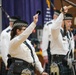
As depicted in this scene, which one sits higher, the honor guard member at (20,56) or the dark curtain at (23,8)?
the dark curtain at (23,8)

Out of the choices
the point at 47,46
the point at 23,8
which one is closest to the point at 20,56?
the point at 47,46

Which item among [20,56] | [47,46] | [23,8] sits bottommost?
[20,56]

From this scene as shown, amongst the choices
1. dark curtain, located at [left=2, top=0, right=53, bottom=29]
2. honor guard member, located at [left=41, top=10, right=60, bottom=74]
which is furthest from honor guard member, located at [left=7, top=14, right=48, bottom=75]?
dark curtain, located at [left=2, top=0, right=53, bottom=29]

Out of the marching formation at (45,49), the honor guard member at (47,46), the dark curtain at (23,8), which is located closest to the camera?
the marching formation at (45,49)

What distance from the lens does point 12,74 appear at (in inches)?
149

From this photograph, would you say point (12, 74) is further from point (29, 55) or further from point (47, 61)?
point (47, 61)

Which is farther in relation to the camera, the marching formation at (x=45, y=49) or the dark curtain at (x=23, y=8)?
the dark curtain at (x=23, y=8)

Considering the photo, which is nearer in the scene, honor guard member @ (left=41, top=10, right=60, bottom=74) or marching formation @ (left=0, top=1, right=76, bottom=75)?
marching formation @ (left=0, top=1, right=76, bottom=75)

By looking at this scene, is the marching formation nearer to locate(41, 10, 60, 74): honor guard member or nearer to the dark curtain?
locate(41, 10, 60, 74): honor guard member

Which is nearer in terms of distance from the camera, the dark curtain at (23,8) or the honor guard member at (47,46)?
the honor guard member at (47,46)

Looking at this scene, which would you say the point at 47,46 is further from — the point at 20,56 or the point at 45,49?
the point at 20,56

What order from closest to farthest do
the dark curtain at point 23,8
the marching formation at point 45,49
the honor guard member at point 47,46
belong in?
the marching formation at point 45,49
the honor guard member at point 47,46
the dark curtain at point 23,8

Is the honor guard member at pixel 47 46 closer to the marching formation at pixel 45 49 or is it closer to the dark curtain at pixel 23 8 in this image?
the marching formation at pixel 45 49

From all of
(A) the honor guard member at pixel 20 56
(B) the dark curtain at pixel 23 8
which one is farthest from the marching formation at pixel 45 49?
(B) the dark curtain at pixel 23 8
